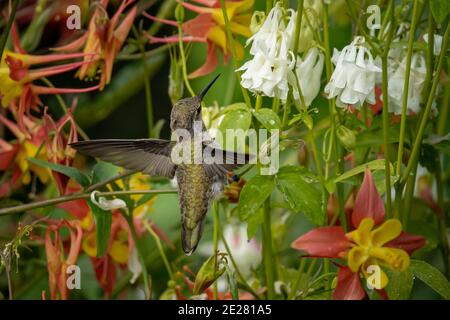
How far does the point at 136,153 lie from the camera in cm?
87

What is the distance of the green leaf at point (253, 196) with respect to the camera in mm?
834

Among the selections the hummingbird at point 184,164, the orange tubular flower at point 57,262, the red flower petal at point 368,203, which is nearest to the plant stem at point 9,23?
the hummingbird at point 184,164

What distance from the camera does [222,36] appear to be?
1029mm

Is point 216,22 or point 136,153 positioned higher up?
point 216,22

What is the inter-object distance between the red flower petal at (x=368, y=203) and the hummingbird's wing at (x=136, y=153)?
179 millimetres

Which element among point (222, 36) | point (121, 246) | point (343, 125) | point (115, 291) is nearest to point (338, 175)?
point (343, 125)

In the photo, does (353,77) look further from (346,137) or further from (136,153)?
(136,153)

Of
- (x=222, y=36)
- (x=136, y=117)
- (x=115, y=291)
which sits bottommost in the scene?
(x=115, y=291)

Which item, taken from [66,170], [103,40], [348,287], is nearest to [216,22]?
[103,40]

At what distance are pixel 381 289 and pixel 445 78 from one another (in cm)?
33

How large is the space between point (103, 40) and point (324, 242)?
14.2 inches

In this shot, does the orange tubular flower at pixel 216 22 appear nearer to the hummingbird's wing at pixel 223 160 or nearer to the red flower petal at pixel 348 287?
the hummingbird's wing at pixel 223 160

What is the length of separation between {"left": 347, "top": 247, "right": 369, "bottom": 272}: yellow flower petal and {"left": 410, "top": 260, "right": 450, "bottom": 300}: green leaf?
0.16 feet
